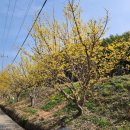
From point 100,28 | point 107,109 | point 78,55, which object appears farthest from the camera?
point 107,109

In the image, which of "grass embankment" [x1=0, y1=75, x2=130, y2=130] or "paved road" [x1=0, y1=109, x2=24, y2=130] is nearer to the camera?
"grass embankment" [x1=0, y1=75, x2=130, y2=130]

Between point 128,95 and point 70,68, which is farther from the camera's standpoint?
point 128,95

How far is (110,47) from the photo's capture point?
39.7 ft

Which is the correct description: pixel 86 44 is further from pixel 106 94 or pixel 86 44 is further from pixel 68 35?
pixel 106 94

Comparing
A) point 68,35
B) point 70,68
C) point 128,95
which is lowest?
point 128,95

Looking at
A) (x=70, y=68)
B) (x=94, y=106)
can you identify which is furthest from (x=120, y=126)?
(x=94, y=106)

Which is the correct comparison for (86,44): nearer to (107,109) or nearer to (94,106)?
(107,109)

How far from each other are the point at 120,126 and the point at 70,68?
3557mm

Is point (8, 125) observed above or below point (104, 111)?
below

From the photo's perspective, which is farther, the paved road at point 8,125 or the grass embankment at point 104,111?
the paved road at point 8,125

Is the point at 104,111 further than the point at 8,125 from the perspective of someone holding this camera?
No

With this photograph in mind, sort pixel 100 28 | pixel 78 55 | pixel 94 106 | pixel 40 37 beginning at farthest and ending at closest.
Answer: pixel 94 106 < pixel 40 37 < pixel 78 55 < pixel 100 28

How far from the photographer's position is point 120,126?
1216cm

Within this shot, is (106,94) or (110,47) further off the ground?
(110,47)
